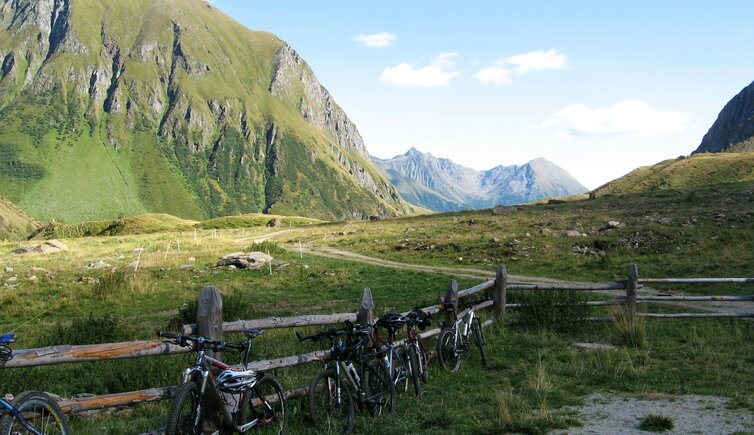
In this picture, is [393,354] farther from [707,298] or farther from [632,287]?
[707,298]

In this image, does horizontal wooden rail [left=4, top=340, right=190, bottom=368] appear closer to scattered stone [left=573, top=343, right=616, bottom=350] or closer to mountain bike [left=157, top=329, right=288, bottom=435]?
mountain bike [left=157, top=329, right=288, bottom=435]

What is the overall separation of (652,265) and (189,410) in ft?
82.7

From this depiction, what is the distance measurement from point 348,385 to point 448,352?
163 inches

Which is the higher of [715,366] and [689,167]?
[689,167]

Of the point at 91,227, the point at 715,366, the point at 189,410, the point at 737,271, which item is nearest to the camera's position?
the point at 189,410

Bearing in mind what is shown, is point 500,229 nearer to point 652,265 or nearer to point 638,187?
point 652,265

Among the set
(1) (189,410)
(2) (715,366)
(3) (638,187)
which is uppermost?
(3) (638,187)

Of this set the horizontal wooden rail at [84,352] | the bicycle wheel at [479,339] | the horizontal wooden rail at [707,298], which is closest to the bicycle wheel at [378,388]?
the horizontal wooden rail at [84,352]

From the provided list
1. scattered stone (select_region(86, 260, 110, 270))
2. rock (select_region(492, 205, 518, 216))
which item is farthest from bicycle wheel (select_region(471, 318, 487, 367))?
rock (select_region(492, 205, 518, 216))

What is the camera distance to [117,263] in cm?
3108

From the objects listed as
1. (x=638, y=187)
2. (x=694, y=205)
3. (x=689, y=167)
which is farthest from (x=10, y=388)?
(x=689, y=167)

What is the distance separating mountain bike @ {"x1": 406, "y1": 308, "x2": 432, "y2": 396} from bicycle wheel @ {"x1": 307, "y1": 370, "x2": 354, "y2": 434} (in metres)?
2.03

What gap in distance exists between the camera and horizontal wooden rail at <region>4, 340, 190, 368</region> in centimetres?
562

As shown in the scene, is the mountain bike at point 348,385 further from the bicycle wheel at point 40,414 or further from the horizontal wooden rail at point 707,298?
the horizontal wooden rail at point 707,298
